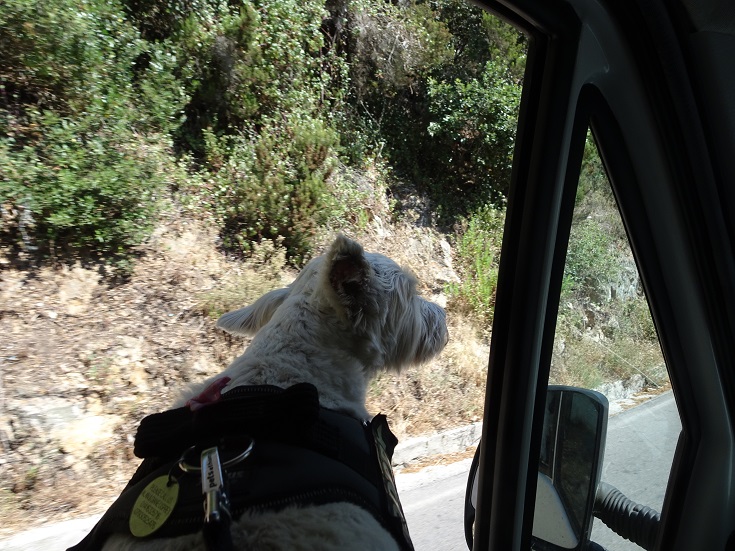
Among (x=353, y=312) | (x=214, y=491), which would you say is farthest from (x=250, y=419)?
(x=353, y=312)

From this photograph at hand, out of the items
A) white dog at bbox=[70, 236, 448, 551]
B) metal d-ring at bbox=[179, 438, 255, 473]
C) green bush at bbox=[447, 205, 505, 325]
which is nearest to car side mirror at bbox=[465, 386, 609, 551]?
white dog at bbox=[70, 236, 448, 551]

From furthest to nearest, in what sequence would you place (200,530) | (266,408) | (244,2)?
(244,2), (266,408), (200,530)

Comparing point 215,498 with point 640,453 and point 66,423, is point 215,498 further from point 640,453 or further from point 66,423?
point 66,423

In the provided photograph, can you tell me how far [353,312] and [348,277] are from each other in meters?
0.15

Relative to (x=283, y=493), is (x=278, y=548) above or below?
below

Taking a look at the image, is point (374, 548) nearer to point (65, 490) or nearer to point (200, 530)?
point (200, 530)

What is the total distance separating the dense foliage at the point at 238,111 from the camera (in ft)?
21.2

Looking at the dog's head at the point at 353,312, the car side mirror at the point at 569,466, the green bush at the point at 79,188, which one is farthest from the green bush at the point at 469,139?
the car side mirror at the point at 569,466

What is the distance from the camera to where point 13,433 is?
4.82m

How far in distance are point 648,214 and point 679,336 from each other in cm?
34

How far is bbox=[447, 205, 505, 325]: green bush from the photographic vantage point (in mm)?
7648

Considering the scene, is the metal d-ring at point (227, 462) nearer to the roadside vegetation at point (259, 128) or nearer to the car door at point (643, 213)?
the car door at point (643, 213)

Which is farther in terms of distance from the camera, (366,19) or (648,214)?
(366,19)

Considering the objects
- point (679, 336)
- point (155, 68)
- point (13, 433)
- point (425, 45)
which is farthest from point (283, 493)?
point (425, 45)
